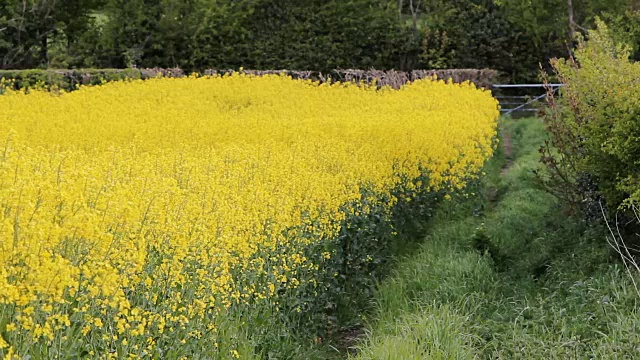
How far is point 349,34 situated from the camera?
32000 mm

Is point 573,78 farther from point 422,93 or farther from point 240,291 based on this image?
point 422,93

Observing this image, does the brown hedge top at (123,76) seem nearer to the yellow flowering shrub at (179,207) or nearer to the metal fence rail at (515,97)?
the metal fence rail at (515,97)

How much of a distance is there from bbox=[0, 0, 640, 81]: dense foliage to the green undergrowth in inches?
793

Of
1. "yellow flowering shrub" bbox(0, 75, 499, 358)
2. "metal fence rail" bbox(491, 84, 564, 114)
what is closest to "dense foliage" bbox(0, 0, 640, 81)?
"metal fence rail" bbox(491, 84, 564, 114)

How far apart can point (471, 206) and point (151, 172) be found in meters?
6.08

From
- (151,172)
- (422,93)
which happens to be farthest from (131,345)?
(422,93)

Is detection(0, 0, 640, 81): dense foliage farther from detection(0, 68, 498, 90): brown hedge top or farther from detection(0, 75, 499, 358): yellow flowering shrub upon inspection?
detection(0, 75, 499, 358): yellow flowering shrub

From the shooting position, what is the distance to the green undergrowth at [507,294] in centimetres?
653

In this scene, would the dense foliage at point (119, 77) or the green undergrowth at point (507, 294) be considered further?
the dense foliage at point (119, 77)

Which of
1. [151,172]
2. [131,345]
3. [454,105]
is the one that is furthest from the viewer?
[454,105]

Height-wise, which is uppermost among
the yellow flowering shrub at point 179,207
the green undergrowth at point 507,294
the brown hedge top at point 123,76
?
the yellow flowering shrub at point 179,207

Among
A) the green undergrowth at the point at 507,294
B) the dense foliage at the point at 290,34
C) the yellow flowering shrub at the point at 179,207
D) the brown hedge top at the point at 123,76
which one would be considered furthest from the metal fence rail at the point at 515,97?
the green undergrowth at the point at 507,294

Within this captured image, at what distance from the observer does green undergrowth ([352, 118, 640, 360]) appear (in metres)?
6.53

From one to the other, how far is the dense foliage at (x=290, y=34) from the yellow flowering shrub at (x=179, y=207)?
1640 centimetres
